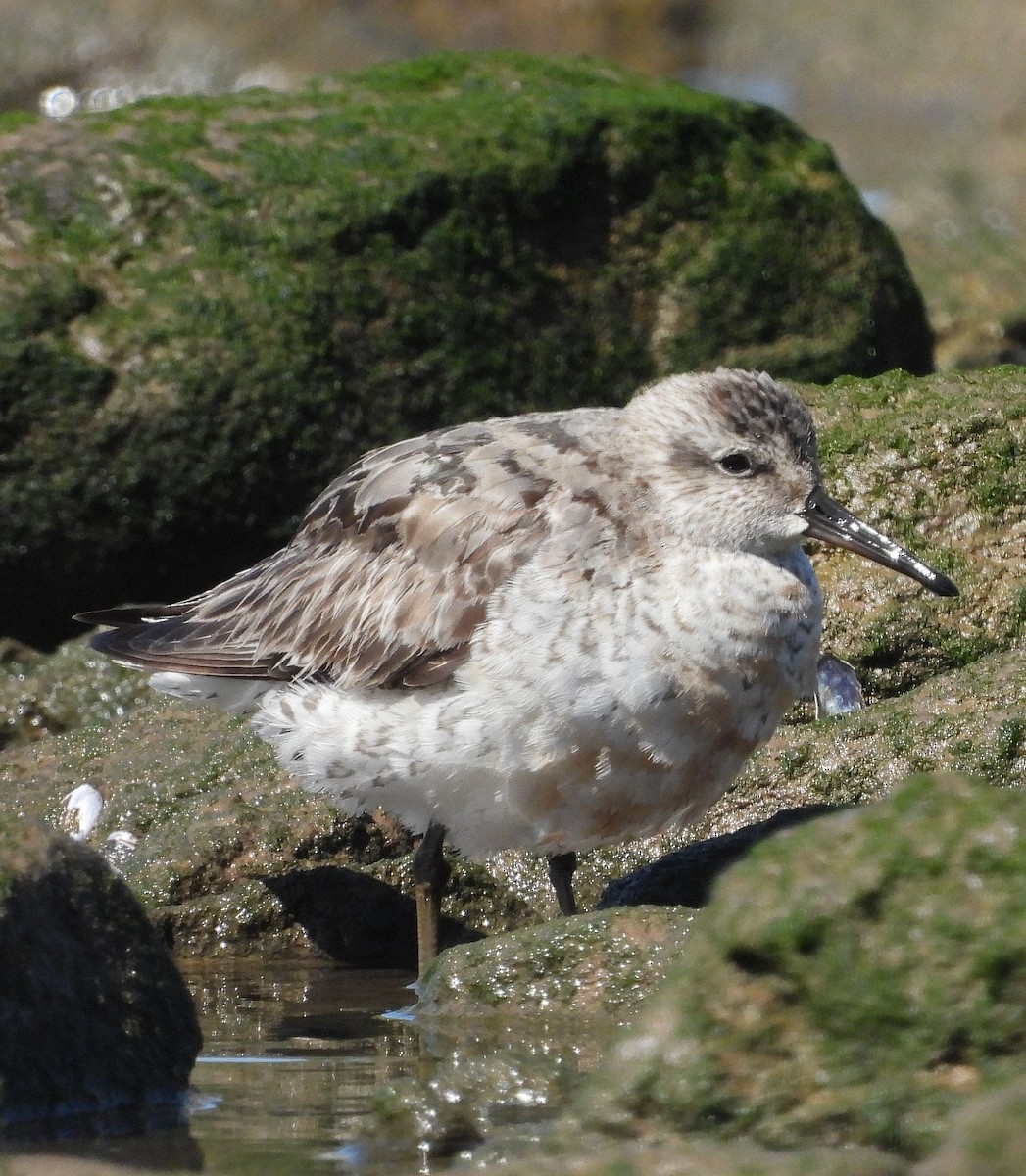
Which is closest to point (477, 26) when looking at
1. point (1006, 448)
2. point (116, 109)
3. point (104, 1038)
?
point (116, 109)

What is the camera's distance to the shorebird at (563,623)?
6.46 meters

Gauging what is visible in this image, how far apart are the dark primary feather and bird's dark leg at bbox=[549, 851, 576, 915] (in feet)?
3.23

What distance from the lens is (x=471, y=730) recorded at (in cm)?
656

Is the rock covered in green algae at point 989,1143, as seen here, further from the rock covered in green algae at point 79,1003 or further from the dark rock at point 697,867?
the dark rock at point 697,867

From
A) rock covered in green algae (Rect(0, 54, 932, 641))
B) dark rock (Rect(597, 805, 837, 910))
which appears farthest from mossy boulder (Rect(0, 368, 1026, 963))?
rock covered in green algae (Rect(0, 54, 932, 641))

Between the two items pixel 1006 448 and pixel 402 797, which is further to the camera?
pixel 1006 448

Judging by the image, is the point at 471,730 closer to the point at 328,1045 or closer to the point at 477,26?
the point at 328,1045

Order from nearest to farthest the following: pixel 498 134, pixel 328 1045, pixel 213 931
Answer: pixel 328 1045 → pixel 213 931 → pixel 498 134

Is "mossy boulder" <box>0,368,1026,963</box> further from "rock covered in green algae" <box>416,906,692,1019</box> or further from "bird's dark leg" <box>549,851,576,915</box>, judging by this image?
"rock covered in green algae" <box>416,906,692,1019</box>

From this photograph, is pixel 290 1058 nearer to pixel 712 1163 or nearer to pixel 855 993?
pixel 855 993

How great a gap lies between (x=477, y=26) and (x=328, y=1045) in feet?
74.2

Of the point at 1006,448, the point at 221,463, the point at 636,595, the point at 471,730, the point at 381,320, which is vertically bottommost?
the point at 471,730

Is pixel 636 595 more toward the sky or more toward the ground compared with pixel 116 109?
more toward the ground

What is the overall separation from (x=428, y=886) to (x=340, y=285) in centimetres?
428
